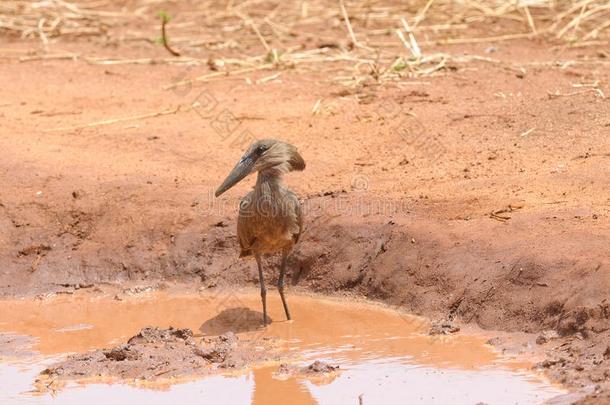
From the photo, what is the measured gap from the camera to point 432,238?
25.8ft

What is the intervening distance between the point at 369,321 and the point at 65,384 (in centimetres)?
207

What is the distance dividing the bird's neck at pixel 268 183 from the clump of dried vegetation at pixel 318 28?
4004 mm

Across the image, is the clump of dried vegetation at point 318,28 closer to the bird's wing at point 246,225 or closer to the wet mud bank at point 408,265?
the wet mud bank at point 408,265

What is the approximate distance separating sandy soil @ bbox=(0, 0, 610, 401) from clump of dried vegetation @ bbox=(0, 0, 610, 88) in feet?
1.48

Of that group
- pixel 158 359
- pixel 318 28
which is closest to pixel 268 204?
pixel 158 359

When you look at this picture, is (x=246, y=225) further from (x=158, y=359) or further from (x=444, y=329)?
(x=444, y=329)

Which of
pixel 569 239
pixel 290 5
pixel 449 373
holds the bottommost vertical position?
pixel 449 373

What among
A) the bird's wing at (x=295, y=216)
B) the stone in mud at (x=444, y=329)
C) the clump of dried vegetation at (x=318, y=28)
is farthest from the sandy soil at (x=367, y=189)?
the bird's wing at (x=295, y=216)

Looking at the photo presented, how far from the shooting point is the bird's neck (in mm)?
7570

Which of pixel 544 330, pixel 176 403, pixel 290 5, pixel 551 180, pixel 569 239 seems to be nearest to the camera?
pixel 176 403

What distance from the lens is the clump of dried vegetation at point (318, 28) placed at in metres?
12.3

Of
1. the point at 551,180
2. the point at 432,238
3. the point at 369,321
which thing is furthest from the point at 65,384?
the point at 551,180

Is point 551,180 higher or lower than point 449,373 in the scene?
higher

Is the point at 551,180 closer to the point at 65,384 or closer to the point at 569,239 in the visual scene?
the point at 569,239
